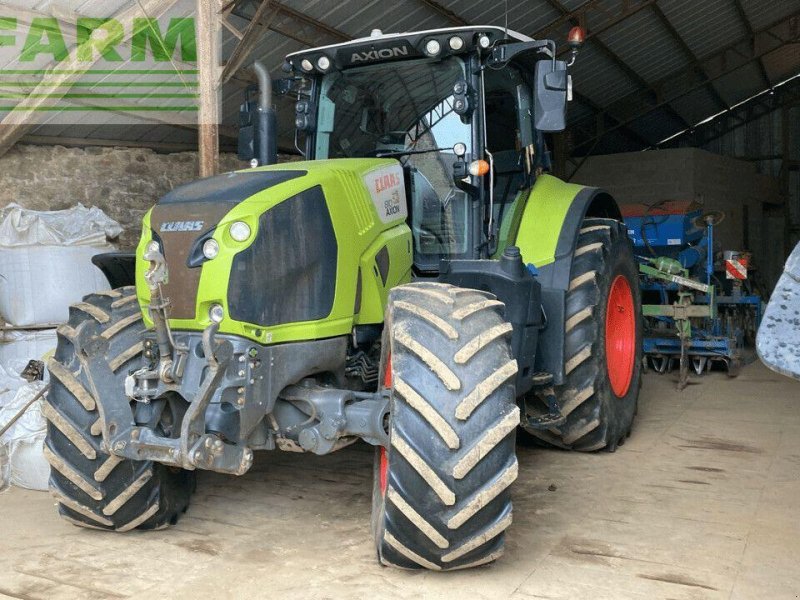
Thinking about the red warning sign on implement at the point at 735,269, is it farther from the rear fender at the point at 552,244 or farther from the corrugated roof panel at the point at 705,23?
the rear fender at the point at 552,244

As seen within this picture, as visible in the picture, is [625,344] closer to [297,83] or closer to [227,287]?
[297,83]

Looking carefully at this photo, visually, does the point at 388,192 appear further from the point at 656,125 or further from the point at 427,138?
the point at 656,125

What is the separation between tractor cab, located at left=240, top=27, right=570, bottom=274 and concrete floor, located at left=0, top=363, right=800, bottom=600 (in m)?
1.24

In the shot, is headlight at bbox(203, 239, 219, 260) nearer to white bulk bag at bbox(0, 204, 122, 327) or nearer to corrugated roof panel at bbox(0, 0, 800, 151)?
white bulk bag at bbox(0, 204, 122, 327)

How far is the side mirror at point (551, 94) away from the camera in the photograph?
358 centimetres

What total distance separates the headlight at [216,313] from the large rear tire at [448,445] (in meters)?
0.60

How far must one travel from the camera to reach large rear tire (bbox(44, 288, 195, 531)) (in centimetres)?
323

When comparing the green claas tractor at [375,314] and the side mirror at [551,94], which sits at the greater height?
the side mirror at [551,94]

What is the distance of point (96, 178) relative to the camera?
7.77m

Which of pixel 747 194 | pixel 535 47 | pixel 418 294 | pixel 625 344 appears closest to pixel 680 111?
pixel 747 194

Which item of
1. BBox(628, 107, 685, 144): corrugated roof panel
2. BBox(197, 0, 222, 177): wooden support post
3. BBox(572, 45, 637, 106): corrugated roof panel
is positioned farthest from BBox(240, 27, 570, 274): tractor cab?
BBox(628, 107, 685, 144): corrugated roof panel

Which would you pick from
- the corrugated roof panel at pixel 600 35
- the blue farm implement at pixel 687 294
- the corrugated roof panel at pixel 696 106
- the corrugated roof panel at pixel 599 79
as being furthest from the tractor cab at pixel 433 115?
the corrugated roof panel at pixel 696 106

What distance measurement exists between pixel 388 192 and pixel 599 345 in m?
1.40

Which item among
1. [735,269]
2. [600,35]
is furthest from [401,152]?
[600,35]
